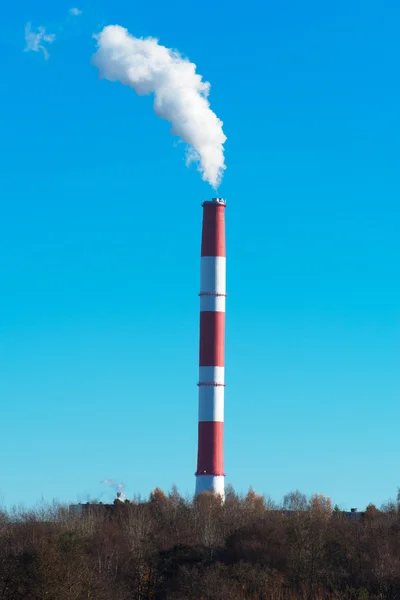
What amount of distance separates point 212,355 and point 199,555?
11208 mm

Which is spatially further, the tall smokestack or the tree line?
the tall smokestack

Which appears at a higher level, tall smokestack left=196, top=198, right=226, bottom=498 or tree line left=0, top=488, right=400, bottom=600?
tall smokestack left=196, top=198, right=226, bottom=498

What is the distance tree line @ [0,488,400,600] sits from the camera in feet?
92.2

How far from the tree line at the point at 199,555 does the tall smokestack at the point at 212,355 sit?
5.27 feet

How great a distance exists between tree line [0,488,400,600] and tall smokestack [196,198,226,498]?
5.27 ft

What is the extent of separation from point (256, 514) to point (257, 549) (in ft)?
22.7

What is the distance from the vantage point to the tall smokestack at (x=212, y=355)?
43781mm

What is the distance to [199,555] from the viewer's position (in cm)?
3428

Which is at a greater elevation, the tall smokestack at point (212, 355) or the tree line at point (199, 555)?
the tall smokestack at point (212, 355)

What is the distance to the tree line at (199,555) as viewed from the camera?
28094 mm

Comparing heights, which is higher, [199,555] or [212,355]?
[212,355]

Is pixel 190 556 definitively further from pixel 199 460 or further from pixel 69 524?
pixel 199 460

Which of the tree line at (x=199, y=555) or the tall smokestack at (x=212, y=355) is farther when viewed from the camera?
the tall smokestack at (x=212, y=355)

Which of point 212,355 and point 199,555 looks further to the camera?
point 212,355
